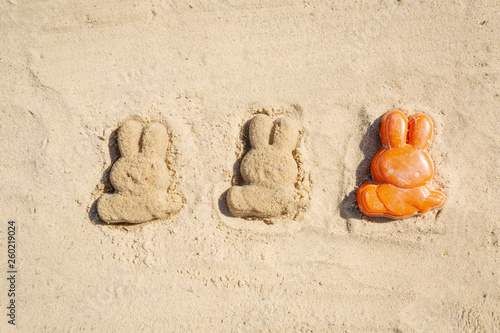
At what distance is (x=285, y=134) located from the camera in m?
2.37

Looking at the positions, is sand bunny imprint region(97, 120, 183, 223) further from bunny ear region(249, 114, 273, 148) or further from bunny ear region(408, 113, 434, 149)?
bunny ear region(408, 113, 434, 149)

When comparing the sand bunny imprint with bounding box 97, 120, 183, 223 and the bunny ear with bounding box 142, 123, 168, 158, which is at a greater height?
the bunny ear with bounding box 142, 123, 168, 158

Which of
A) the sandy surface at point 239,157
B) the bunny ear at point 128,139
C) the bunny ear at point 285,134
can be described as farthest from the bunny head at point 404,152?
the bunny ear at point 128,139

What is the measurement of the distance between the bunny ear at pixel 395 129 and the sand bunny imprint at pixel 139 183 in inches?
61.7

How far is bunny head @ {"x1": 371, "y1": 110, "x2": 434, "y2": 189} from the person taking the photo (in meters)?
2.26

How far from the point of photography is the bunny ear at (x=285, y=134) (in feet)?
7.78

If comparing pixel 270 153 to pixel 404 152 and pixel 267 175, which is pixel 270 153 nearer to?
pixel 267 175

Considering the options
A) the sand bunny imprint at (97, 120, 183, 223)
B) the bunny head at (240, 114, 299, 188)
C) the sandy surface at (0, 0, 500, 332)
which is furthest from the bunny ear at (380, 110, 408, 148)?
the sand bunny imprint at (97, 120, 183, 223)

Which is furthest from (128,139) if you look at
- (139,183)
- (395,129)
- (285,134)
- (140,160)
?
(395,129)

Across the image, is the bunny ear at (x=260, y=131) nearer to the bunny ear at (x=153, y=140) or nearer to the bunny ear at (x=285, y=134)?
the bunny ear at (x=285, y=134)

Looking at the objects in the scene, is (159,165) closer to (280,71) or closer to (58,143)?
(58,143)

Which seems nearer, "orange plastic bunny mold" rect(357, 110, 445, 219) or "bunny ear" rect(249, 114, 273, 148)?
"orange plastic bunny mold" rect(357, 110, 445, 219)

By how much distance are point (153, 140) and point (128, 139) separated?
0.64ft

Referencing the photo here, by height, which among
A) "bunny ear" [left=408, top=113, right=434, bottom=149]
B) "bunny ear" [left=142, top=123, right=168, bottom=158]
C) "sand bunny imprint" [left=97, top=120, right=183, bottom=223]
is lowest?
"sand bunny imprint" [left=97, top=120, right=183, bottom=223]
